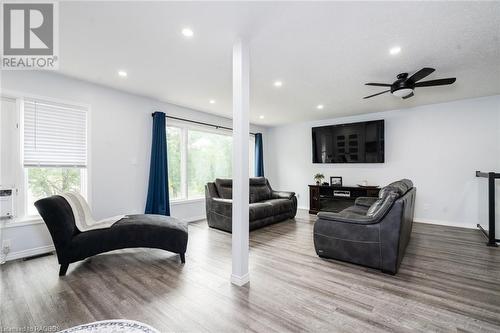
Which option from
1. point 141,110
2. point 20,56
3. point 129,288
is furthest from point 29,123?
point 129,288

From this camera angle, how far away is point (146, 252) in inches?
129

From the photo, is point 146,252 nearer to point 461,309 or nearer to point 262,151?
point 461,309

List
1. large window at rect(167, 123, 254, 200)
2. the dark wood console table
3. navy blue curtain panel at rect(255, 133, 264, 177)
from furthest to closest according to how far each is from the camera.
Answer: navy blue curtain panel at rect(255, 133, 264, 177)
the dark wood console table
large window at rect(167, 123, 254, 200)

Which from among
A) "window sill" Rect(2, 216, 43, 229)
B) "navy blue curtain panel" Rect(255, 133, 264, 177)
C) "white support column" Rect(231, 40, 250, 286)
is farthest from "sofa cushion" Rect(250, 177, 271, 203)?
"window sill" Rect(2, 216, 43, 229)

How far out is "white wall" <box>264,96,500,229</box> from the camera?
4500 mm

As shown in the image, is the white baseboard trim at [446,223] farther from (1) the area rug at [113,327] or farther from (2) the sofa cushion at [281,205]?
(1) the area rug at [113,327]

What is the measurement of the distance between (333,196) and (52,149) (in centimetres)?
589

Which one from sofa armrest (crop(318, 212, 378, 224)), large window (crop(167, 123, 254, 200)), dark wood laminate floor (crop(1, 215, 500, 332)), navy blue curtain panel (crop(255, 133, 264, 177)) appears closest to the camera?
dark wood laminate floor (crop(1, 215, 500, 332))

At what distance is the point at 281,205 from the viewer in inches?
201

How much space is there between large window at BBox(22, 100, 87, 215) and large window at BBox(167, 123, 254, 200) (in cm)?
162

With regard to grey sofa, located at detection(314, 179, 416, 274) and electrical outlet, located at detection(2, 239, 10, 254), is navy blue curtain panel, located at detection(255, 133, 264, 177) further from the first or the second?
electrical outlet, located at detection(2, 239, 10, 254)

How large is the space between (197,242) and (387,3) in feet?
12.6

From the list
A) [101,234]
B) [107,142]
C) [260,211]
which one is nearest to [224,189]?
[260,211]

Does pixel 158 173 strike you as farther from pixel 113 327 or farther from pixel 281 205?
pixel 113 327
